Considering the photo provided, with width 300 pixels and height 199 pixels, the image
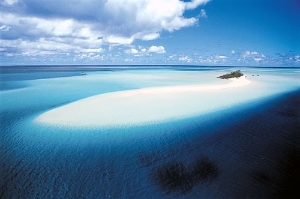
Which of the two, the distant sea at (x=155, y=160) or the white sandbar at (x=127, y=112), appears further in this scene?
the white sandbar at (x=127, y=112)

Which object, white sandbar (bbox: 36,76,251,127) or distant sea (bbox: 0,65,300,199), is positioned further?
white sandbar (bbox: 36,76,251,127)

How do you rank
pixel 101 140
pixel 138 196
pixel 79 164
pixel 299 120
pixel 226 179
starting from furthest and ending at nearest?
pixel 299 120
pixel 101 140
pixel 79 164
pixel 226 179
pixel 138 196

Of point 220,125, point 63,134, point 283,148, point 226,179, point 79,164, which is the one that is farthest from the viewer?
point 220,125

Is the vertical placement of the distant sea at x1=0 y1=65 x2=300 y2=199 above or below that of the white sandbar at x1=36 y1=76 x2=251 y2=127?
above

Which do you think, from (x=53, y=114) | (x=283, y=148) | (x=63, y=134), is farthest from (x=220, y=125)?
(x=53, y=114)

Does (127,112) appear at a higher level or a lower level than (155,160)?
lower

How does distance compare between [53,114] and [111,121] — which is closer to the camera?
[111,121]

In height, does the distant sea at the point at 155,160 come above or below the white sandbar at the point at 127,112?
above

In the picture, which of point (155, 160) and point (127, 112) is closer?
point (155, 160)

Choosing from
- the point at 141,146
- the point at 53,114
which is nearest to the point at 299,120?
the point at 141,146

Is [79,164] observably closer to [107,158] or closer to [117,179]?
[107,158]
